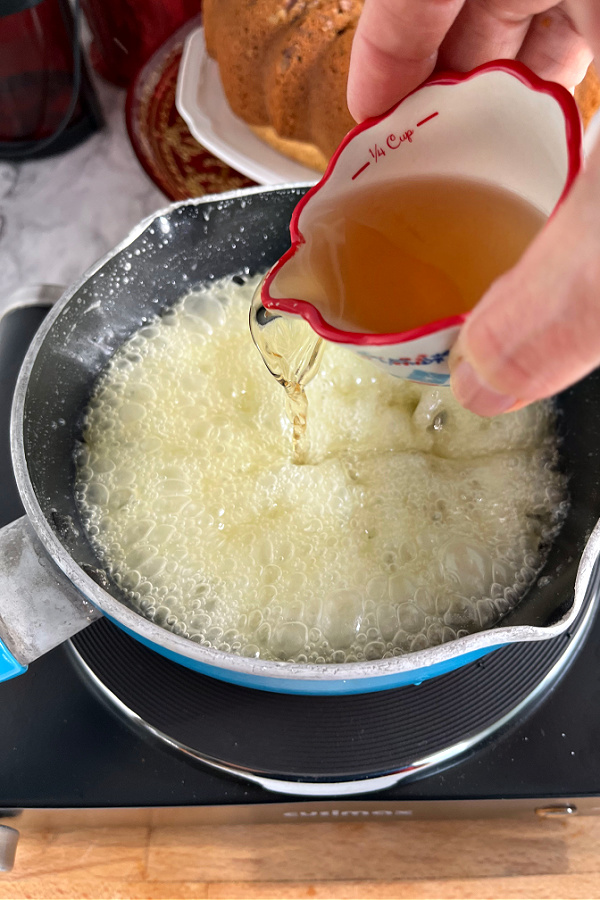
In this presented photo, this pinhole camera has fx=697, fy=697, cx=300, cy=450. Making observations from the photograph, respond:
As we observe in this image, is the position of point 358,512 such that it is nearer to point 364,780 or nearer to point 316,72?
point 364,780

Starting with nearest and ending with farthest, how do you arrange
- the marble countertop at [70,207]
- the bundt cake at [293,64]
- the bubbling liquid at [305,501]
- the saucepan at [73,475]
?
the saucepan at [73,475], the bubbling liquid at [305,501], the bundt cake at [293,64], the marble countertop at [70,207]

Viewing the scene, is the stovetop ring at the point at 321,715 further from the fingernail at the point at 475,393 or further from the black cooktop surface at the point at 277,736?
the fingernail at the point at 475,393

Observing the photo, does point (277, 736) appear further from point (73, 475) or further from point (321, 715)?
point (73, 475)

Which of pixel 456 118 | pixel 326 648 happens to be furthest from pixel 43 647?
pixel 456 118

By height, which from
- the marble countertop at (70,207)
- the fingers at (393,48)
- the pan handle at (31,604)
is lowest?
the pan handle at (31,604)

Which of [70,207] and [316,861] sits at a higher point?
[70,207]

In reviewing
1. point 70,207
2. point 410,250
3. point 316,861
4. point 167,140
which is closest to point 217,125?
point 167,140

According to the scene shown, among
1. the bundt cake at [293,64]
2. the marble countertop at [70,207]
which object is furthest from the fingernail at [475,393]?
the marble countertop at [70,207]
